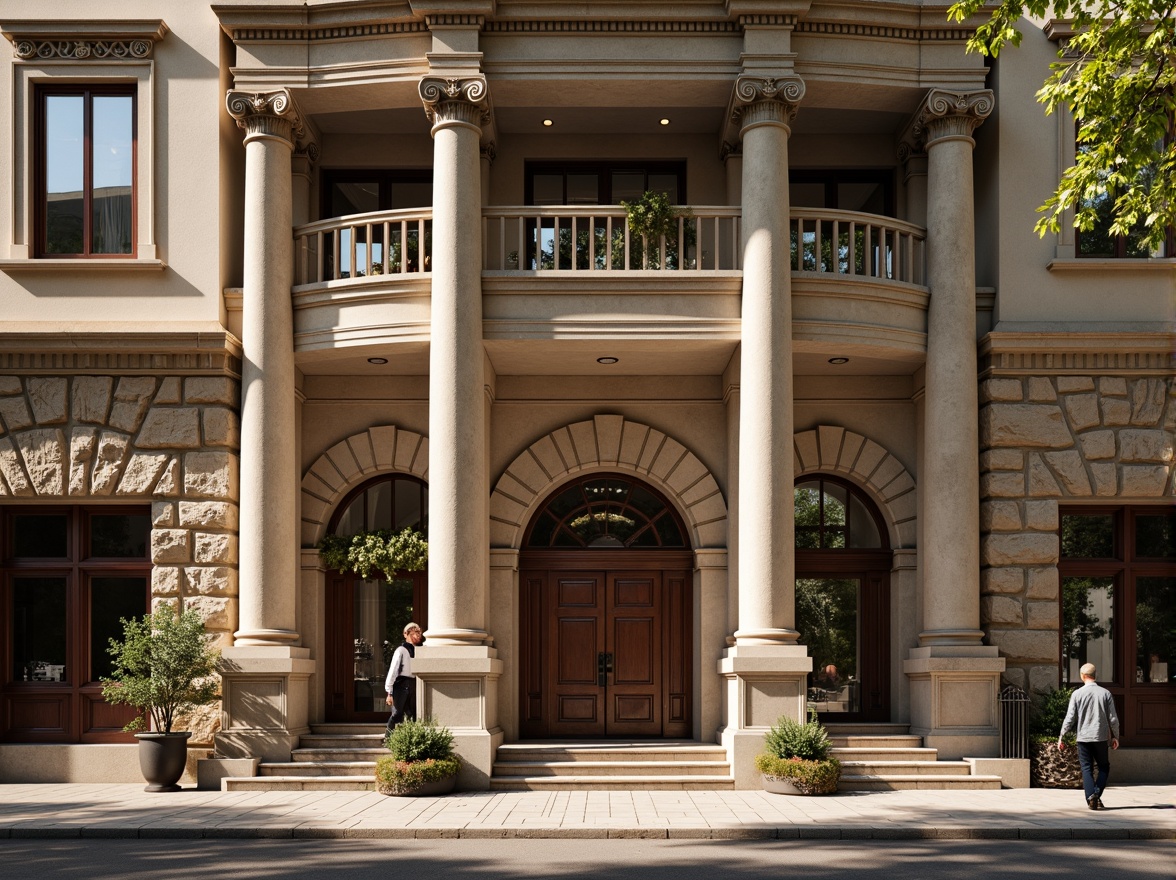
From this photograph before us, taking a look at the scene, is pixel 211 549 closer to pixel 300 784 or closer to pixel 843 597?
pixel 300 784

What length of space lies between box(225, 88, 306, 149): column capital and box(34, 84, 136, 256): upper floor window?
1782mm

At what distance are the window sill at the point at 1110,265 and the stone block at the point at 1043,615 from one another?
4.87 meters

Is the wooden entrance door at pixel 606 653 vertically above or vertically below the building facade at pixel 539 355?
below

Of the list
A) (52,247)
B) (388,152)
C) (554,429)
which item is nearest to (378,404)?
(554,429)


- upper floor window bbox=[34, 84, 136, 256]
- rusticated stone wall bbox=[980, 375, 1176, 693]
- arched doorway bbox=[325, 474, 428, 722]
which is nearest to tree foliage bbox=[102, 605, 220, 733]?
arched doorway bbox=[325, 474, 428, 722]

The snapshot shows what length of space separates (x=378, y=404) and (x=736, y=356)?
18.5 feet

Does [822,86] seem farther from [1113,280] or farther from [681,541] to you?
[681,541]

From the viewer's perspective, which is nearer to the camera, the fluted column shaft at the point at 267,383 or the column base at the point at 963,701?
the column base at the point at 963,701

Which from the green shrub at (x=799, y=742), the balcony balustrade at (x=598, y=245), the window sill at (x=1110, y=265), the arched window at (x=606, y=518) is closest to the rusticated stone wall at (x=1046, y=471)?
the window sill at (x=1110, y=265)

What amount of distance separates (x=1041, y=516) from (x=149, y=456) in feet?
41.8

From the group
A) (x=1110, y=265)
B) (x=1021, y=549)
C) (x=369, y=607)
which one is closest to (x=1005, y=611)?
(x=1021, y=549)

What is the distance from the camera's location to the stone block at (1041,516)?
18.4 m

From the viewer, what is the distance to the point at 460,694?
55.6 ft

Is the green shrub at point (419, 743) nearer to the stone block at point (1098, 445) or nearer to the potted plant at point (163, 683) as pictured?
the potted plant at point (163, 683)
